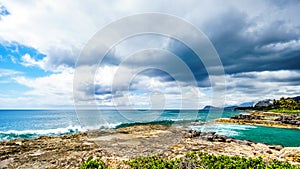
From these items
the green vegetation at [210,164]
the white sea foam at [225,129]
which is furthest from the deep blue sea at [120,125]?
the green vegetation at [210,164]

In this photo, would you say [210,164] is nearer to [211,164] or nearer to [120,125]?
[211,164]

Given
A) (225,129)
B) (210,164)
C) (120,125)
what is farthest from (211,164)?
(120,125)

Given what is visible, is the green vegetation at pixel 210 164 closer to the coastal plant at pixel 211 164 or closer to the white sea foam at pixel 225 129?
the coastal plant at pixel 211 164

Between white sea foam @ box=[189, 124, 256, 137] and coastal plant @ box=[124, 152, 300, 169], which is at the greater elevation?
coastal plant @ box=[124, 152, 300, 169]

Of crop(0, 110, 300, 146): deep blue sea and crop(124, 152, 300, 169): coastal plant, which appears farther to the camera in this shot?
crop(0, 110, 300, 146): deep blue sea

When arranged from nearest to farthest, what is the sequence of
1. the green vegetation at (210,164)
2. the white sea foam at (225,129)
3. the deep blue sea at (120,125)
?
1. the green vegetation at (210,164)
2. the deep blue sea at (120,125)
3. the white sea foam at (225,129)

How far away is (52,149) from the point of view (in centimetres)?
1491

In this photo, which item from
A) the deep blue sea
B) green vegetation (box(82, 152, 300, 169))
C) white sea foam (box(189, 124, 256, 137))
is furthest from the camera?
white sea foam (box(189, 124, 256, 137))

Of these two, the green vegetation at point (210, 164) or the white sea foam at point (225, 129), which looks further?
the white sea foam at point (225, 129)

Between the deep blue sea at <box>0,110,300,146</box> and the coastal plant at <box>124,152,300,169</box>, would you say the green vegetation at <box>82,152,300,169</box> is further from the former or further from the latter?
the deep blue sea at <box>0,110,300,146</box>

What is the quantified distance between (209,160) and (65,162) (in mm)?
7071

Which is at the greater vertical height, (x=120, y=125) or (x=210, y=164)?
(x=210, y=164)

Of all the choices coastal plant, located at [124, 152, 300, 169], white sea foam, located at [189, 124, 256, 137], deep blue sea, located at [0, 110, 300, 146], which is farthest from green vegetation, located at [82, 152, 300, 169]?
white sea foam, located at [189, 124, 256, 137]

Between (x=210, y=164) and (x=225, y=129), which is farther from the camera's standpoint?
(x=225, y=129)
